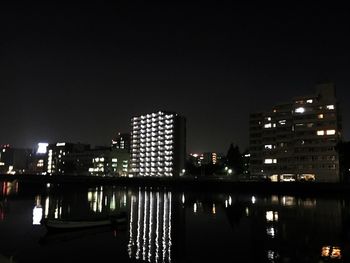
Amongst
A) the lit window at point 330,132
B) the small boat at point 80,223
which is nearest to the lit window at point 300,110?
the lit window at point 330,132

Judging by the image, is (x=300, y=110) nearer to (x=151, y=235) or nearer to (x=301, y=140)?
(x=301, y=140)

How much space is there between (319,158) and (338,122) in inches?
629

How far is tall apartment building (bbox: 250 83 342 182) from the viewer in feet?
435

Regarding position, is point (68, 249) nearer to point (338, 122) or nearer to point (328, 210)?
point (328, 210)

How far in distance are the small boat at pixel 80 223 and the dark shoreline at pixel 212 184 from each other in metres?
63.3

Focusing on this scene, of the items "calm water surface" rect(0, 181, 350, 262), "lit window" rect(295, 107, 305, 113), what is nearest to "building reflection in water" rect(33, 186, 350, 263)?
"calm water surface" rect(0, 181, 350, 262)

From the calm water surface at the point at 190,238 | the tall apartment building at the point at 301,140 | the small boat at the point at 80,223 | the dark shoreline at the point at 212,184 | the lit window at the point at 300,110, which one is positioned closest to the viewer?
the calm water surface at the point at 190,238

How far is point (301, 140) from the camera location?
5482 inches

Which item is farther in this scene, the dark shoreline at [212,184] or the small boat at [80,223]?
the dark shoreline at [212,184]

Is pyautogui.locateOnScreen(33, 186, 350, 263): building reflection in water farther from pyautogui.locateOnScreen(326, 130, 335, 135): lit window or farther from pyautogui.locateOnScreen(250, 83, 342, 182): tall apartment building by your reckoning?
pyautogui.locateOnScreen(326, 130, 335, 135): lit window

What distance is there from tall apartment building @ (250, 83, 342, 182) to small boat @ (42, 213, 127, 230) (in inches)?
3984

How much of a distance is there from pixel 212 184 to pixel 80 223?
8424 centimetres

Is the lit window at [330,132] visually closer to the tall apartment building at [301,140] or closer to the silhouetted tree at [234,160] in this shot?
the tall apartment building at [301,140]

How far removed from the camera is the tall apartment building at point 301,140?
435ft
